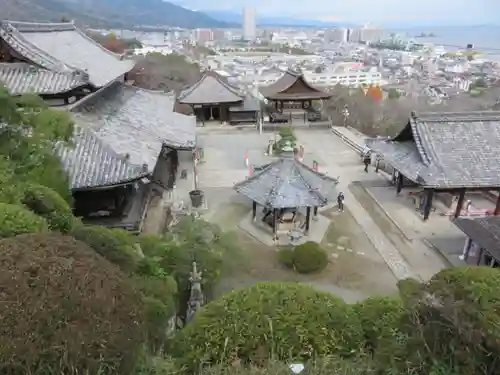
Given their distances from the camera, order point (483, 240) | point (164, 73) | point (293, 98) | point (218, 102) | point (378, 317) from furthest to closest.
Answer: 1. point (164, 73)
2. point (293, 98)
3. point (218, 102)
4. point (483, 240)
5. point (378, 317)

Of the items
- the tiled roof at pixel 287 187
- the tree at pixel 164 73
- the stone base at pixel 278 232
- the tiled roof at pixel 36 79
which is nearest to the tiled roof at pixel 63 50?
the tiled roof at pixel 36 79

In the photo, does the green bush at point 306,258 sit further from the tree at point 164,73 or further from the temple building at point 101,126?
the tree at point 164,73

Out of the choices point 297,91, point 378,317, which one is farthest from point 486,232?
point 297,91

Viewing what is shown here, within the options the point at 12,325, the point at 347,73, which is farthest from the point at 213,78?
the point at 347,73

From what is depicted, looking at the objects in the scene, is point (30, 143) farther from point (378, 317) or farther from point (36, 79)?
point (378, 317)

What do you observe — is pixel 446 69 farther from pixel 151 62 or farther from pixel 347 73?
pixel 151 62
